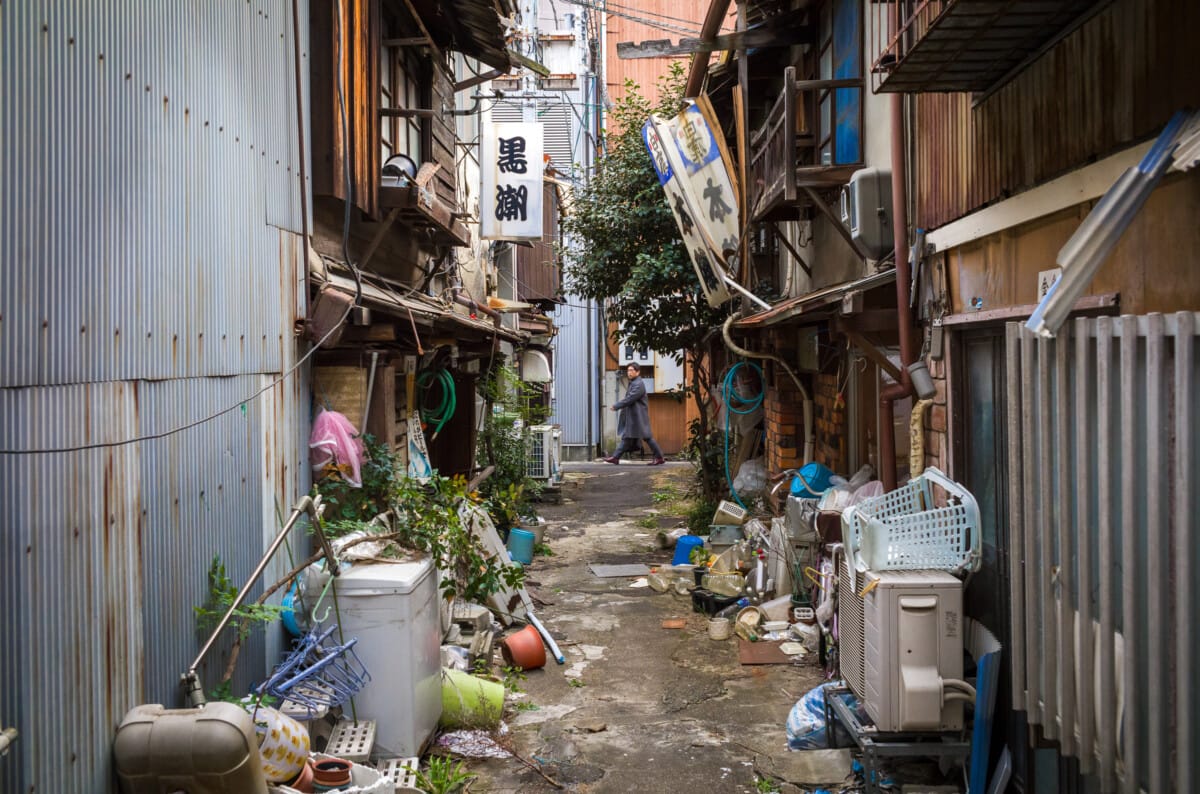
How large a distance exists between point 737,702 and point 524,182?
29.2 ft

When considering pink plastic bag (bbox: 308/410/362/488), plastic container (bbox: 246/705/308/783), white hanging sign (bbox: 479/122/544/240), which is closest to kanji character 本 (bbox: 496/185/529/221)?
white hanging sign (bbox: 479/122/544/240)

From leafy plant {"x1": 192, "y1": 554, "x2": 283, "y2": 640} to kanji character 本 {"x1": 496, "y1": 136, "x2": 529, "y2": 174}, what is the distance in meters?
9.78

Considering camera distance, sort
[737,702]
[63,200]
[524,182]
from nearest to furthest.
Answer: [63,200] < [737,702] < [524,182]

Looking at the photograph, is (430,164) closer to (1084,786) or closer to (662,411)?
(1084,786)

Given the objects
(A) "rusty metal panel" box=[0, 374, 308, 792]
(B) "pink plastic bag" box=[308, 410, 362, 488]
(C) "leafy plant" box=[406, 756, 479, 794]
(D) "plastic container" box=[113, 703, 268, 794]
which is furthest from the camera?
(B) "pink plastic bag" box=[308, 410, 362, 488]

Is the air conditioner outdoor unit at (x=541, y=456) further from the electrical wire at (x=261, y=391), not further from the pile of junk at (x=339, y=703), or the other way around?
the electrical wire at (x=261, y=391)

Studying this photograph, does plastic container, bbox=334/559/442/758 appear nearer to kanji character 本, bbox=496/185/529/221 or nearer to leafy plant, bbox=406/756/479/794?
leafy plant, bbox=406/756/479/794

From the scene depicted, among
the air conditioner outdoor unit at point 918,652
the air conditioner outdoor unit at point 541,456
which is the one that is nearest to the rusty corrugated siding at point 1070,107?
the air conditioner outdoor unit at point 918,652

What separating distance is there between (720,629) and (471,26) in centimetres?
751

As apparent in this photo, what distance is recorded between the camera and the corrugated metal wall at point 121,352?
11.0 feet

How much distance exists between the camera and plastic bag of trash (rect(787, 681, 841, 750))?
642 cm

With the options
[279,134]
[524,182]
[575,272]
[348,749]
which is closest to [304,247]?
[279,134]

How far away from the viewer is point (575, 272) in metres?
16.8

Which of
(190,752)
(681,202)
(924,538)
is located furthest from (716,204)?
(190,752)
